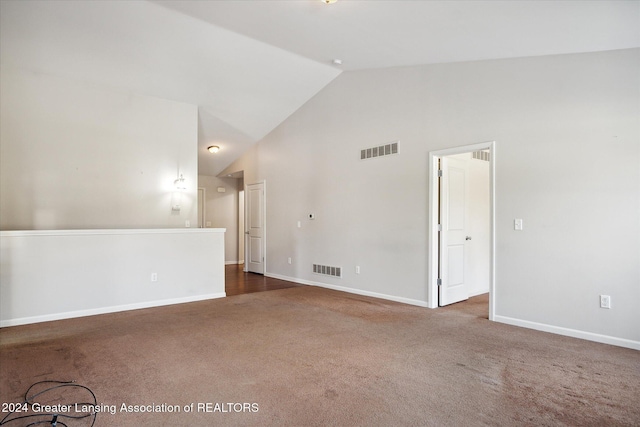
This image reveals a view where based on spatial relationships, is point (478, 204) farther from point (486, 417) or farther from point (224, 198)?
point (224, 198)

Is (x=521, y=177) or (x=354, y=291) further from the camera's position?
(x=354, y=291)

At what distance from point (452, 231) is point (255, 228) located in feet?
14.8

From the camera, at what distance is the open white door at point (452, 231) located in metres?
4.73

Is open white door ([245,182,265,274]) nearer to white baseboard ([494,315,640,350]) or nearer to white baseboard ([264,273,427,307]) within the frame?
white baseboard ([264,273,427,307])

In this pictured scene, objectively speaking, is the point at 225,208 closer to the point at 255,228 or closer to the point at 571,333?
the point at 255,228

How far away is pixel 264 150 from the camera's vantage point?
7.67 m

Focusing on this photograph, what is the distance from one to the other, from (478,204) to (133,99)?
5631 mm

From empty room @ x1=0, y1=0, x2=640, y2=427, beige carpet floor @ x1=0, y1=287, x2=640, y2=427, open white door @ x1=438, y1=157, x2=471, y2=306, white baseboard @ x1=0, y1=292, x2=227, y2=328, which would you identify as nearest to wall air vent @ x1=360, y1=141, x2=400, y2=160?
empty room @ x1=0, y1=0, x2=640, y2=427

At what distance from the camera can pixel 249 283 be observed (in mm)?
6727

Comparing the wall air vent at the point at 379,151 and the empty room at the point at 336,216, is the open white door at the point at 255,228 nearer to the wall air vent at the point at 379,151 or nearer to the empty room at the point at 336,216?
the empty room at the point at 336,216

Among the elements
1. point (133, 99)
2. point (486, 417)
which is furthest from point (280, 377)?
point (133, 99)

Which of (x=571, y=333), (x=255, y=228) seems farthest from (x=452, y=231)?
(x=255, y=228)

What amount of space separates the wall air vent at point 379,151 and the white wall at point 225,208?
203 inches

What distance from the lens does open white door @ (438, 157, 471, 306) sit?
473 centimetres
